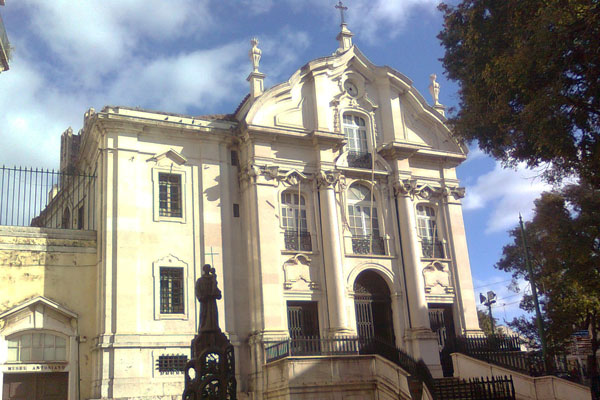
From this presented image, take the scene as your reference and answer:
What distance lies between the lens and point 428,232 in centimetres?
2583

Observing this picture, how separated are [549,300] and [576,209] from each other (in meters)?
6.40

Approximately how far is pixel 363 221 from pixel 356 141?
3284mm

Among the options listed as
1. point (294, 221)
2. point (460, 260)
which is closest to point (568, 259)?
point (460, 260)

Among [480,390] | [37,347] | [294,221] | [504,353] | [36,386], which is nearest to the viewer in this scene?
[480,390]

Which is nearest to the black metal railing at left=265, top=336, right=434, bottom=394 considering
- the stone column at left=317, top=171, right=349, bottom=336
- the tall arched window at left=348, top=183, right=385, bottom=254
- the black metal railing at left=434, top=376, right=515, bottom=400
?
the stone column at left=317, top=171, right=349, bottom=336

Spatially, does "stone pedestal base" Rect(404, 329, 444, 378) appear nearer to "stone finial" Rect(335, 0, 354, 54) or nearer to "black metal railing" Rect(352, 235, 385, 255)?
"black metal railing" Rect(352, 235, 385, 255)

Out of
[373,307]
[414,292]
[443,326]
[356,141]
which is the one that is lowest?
[443,326]

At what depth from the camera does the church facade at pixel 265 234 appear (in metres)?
20.0

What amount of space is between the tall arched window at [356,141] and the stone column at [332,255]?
1511mm

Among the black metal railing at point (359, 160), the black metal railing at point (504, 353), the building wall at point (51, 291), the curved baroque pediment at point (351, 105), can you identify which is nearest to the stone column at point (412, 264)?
the black metal railing at point (504, 353)

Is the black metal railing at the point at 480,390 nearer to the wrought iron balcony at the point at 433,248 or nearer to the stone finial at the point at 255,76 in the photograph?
the wrought iron balcony at the point at 433,248

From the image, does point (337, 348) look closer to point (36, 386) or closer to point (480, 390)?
point (480, 390)

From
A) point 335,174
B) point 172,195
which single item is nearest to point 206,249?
point 172,195

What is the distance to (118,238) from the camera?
816 inches
